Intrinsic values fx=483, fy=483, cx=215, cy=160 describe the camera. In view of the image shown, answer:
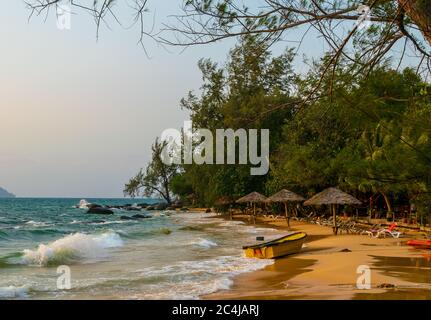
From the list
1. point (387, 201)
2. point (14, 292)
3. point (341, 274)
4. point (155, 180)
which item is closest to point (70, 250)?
point (14, 292)

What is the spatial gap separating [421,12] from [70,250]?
656 inches

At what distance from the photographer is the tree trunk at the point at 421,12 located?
10.5 ft

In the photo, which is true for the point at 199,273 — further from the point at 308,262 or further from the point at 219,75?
the point at 219,75

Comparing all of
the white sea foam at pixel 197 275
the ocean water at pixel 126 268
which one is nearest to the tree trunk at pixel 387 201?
the ocean water at pixel 126 268

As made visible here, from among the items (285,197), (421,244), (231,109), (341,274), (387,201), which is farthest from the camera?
(231,109)

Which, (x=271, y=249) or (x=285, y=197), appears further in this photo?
(x=285, y=197)

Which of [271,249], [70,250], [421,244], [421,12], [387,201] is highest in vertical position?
[421,12]

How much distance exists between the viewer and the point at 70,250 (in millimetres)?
17844

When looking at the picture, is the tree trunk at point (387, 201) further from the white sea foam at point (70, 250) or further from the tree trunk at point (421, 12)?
the tree trunk at point (421, 12)

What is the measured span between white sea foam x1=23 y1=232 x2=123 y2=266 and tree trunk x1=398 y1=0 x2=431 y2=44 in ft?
47.9

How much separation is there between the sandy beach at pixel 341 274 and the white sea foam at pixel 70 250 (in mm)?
7557

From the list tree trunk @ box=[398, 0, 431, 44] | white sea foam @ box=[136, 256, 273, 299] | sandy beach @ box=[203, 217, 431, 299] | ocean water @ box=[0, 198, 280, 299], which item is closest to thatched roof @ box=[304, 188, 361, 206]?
ocean water @ box=[0, 198, 280, 299]

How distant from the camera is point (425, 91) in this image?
4.76 meters

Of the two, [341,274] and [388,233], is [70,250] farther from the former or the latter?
[388,233]
